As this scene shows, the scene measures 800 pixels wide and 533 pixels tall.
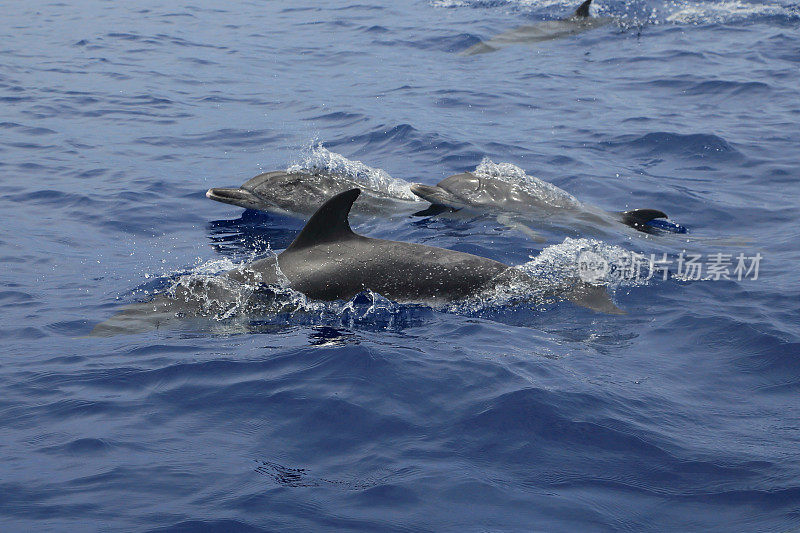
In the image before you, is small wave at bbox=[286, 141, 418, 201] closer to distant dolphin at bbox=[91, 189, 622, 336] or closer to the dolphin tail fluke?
the dolphin tail fluke

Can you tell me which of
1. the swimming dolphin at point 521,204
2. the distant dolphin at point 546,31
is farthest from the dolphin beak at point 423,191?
the distant dolphin at point 546,31

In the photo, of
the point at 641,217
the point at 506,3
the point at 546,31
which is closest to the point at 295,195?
the point at 641,217

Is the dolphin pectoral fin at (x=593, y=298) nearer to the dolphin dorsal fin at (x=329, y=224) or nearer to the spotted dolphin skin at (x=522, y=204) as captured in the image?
the dolphin dorsal fin at (x=329, y=224)

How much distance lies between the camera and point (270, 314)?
9.04 meters

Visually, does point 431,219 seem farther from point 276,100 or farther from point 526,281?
point 276,100

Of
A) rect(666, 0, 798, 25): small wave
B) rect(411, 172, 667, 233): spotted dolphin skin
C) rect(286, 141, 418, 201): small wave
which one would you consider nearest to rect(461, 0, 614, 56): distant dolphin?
rect(666, 0, 798, 25): small wave

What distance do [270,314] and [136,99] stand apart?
1380 cm

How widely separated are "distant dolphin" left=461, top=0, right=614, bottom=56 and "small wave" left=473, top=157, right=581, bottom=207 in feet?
38.7

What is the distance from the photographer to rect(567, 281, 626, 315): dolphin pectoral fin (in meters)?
9.20

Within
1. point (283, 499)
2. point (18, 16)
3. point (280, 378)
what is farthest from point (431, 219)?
point (18, 16)

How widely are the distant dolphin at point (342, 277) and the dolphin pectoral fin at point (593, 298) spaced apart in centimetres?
1

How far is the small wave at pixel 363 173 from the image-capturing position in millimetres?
13844
